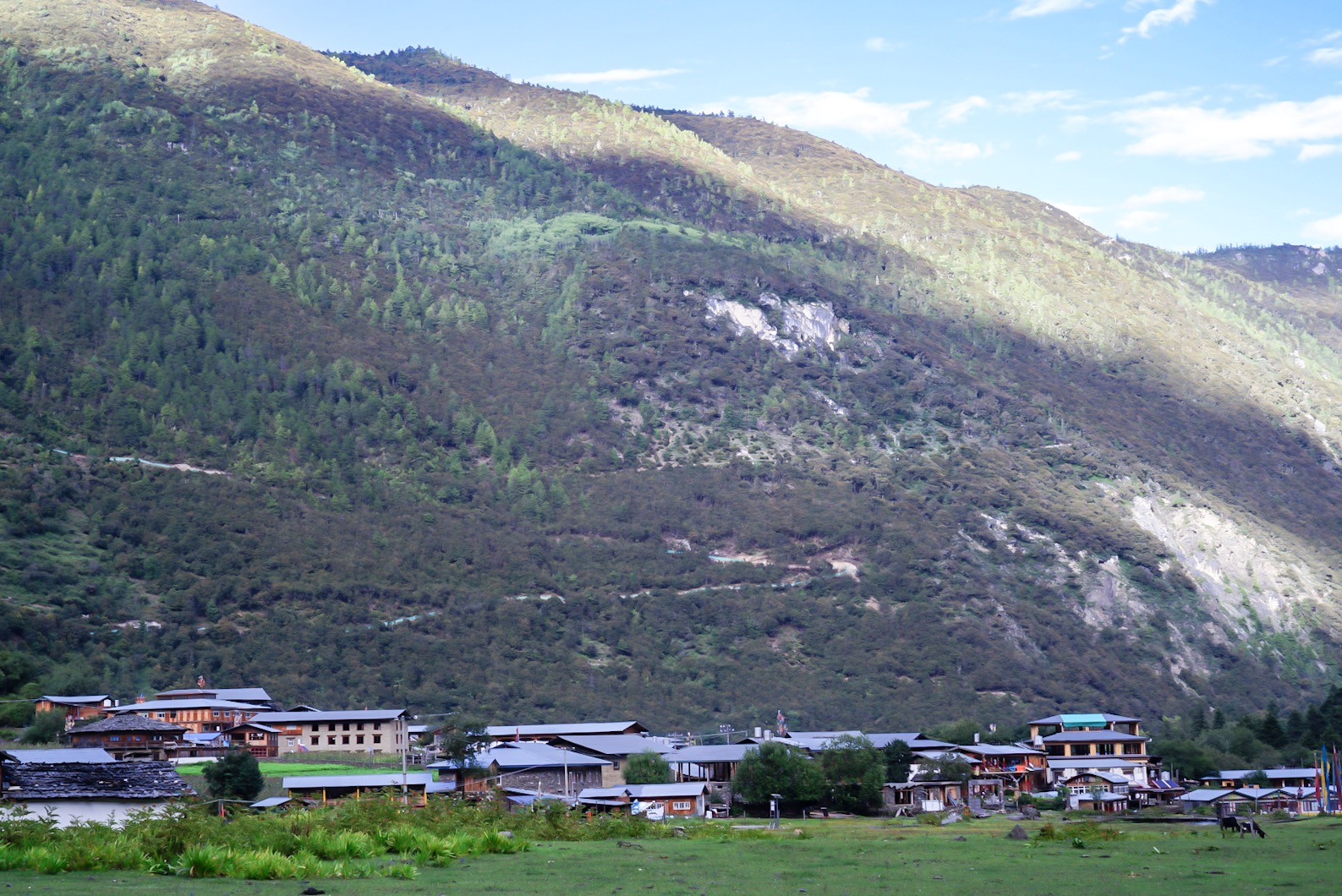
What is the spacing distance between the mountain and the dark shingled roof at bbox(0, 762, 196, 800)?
2023 inches

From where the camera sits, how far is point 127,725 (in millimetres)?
60750

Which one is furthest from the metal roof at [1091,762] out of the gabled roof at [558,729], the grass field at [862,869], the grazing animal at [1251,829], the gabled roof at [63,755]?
the gabled roof at [63,755]

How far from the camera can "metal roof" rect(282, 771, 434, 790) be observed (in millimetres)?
51344

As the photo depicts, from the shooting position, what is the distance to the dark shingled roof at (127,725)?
60.0 metres

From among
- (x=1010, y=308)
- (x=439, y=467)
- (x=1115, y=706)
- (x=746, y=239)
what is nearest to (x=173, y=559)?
(x=439, y=467)

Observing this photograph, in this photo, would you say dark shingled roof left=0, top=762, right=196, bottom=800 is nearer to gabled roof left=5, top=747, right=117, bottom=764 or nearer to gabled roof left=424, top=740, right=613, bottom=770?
gabled roof left=5, top=747, right=117, bottom=764

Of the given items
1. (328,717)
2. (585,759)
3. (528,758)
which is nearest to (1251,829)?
(585,759)

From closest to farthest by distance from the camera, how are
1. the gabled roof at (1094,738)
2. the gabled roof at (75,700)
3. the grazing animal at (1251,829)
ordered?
1. the grazing animal at (1251,829)
2. the gabled roof at (75,700)
3. the gabled roof at (1094,738)

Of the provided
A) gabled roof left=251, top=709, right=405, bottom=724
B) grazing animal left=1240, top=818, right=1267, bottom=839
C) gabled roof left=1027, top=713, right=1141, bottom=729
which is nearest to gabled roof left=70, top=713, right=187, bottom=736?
gabled roof left=251, top=709, right=405, bottom=724

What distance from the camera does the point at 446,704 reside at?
9731 centimetres

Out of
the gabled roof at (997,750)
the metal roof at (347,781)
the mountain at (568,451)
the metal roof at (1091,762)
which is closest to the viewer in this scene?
the metal roof at (347,781)

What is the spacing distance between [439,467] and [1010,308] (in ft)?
272

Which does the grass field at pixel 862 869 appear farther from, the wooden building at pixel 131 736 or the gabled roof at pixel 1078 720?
the gabled roof at pixel 1078 720

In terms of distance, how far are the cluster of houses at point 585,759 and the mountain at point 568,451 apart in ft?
48.7
